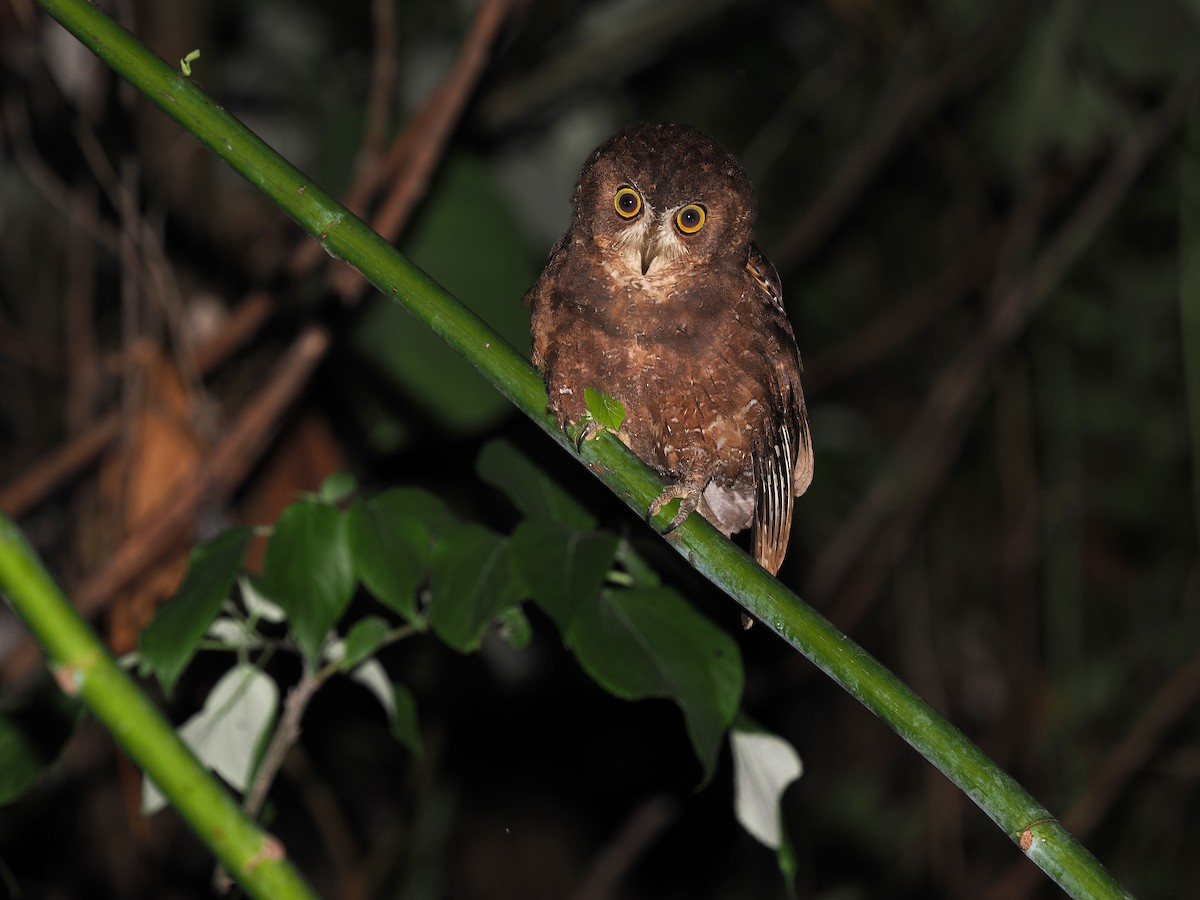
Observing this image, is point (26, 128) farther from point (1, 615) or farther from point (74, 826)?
point (74, 826)

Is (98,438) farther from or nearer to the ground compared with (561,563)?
nearer to the ground

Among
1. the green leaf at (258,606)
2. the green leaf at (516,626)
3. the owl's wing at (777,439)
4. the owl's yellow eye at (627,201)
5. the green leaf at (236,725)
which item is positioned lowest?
the green leaf at (236,725)

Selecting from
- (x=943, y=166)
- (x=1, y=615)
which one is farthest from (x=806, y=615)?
(x=943, y=166)

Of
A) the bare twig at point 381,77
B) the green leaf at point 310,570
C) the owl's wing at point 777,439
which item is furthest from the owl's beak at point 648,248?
the bare twig at point 381,77

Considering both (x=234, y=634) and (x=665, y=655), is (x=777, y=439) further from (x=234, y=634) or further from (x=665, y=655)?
(x=234, y=634)

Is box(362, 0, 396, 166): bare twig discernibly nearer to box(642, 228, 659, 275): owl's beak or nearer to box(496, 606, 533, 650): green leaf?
box(642, 228, 659, 275): owl's beak

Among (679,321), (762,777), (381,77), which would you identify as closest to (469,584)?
(762,777)

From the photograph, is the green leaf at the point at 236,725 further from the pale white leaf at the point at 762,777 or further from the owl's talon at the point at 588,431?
the pale white leaf at the point at 762,777
